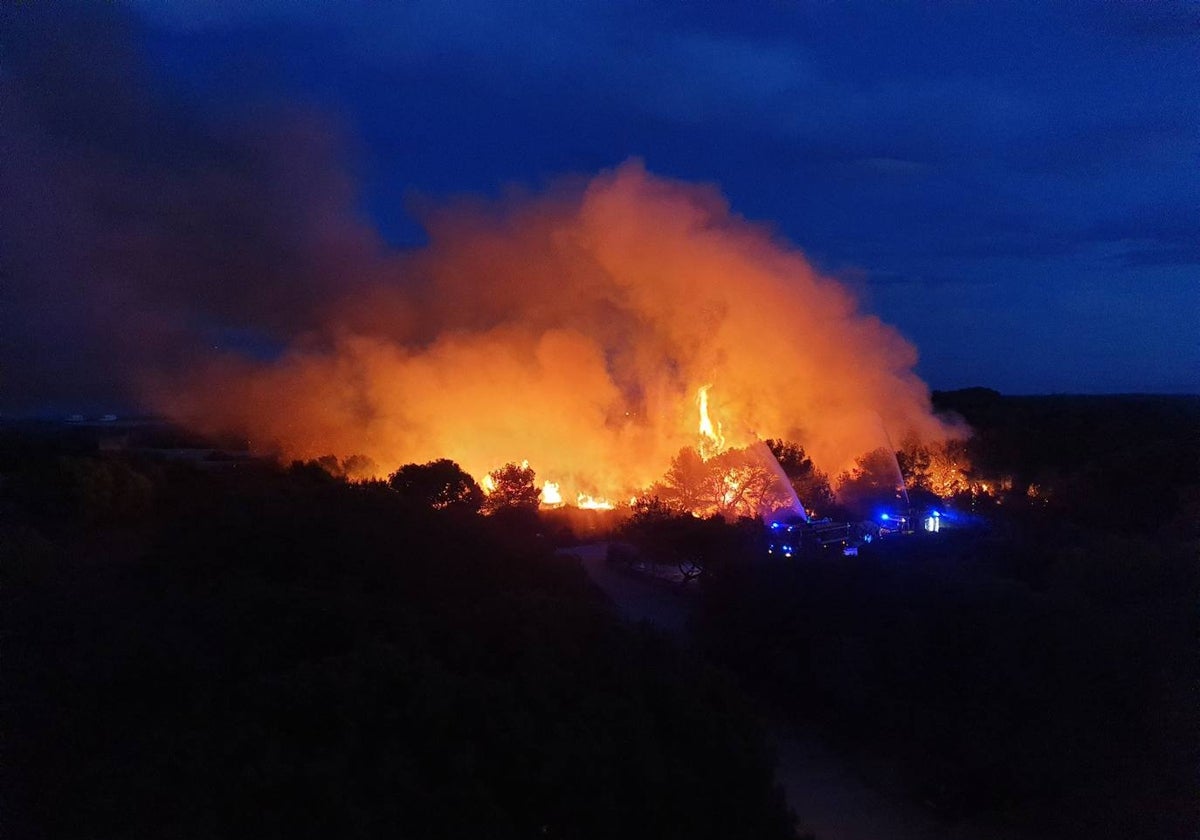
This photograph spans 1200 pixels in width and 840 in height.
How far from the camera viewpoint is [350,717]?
582 cm

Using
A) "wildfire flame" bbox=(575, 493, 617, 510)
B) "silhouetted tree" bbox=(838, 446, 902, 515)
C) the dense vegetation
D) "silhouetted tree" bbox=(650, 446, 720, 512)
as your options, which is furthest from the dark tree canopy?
"silhouetted tree" bbox=(838, 446, 902, 515)

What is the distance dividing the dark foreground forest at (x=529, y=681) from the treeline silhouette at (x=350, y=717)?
2 cm

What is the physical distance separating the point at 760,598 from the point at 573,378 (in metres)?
14.9

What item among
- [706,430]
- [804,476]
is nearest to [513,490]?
[706,430]

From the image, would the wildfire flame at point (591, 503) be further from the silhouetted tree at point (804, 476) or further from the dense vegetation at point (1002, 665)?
the dense vegetation at point (1002, 665)

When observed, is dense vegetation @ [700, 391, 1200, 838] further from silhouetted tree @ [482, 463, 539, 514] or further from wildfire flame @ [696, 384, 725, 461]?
wildfire flame @ [696, 384, 725, 461]

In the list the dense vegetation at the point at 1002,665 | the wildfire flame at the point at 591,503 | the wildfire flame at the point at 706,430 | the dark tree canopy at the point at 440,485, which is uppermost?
the wildfire flame at the point at 706,430

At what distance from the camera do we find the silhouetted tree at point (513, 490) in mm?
20266

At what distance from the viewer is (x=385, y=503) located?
39.8 ft

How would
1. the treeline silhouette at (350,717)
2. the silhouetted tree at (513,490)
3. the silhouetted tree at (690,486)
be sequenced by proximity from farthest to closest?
the silhouetted tree at (513,490) → the silhouetted tree at (690,486) → the treeline silhouette at (350,717)

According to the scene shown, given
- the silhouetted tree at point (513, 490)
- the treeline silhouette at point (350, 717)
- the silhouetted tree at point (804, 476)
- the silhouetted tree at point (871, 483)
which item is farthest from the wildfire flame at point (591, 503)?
the treeline silhouette at point (350, 717)

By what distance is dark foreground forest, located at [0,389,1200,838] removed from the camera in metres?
5.50

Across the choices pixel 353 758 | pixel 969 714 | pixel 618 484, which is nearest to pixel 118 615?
pixel 353 758

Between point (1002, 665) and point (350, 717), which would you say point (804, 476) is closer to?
point (1002, 665)
